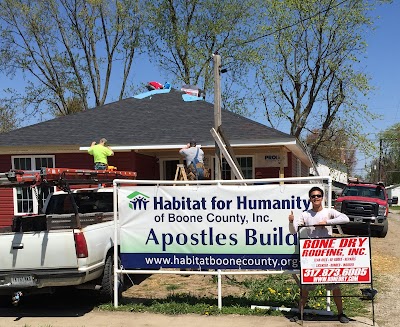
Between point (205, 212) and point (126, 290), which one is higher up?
point (205, 212)

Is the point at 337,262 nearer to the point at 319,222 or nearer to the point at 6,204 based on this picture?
the point at 319,222

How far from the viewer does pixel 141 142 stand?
542 inches

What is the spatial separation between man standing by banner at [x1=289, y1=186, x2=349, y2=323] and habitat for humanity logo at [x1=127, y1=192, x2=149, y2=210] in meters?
2.19

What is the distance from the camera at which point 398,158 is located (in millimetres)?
84000

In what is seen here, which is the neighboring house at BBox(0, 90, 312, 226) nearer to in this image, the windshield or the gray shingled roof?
the gray shingled roof

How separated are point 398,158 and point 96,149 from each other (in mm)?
83448

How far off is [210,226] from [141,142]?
307 inches

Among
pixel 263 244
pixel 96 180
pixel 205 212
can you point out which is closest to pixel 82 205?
pixel 96 180

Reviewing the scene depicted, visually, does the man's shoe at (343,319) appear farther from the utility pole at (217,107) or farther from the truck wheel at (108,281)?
the utility pole at (217,107)

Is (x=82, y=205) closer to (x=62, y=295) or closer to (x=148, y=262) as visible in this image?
(x=62, y=295)

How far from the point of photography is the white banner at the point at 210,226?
20.4 feet

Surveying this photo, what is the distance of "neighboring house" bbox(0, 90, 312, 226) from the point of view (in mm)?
13711

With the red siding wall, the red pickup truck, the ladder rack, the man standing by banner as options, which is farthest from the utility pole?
the red siding wall

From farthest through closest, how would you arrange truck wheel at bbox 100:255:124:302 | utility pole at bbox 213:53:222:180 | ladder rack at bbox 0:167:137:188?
1. utility pole at bbox 213:53:222:180
2. truck wheel at bbox 100:255:124:302
3. ladder rack at bbox 0:167:137:188
